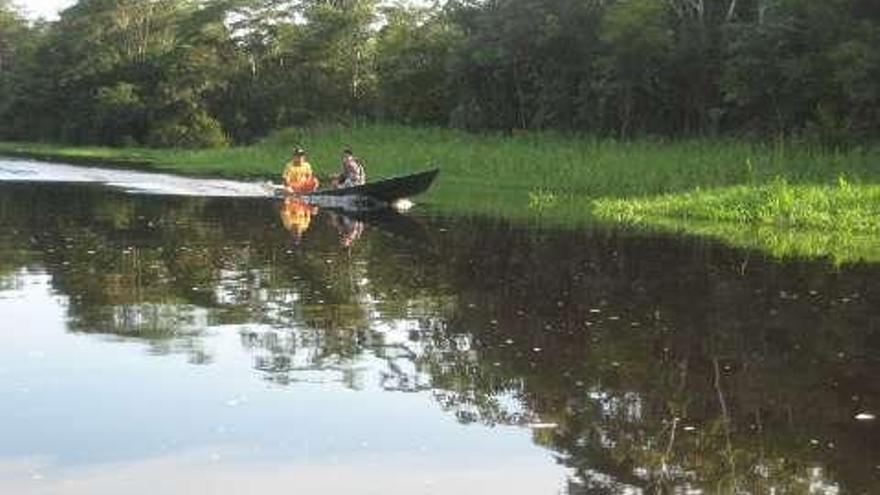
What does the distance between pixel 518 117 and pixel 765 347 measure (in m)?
38.0

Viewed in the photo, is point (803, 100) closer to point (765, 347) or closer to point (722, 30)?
point (722, 30)

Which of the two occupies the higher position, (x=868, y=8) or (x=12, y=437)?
(x=868, y=8)

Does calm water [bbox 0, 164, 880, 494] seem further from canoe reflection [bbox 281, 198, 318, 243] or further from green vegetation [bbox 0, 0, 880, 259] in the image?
green vegetation [bbox 0, 0, 880, 259]

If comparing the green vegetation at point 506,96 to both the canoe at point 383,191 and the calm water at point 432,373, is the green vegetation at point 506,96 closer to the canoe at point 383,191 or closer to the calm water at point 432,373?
the canoe at point 383,191

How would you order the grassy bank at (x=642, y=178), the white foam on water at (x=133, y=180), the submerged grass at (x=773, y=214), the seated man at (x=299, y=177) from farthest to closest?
1. the white foam on water at (x=133, y=180)
2. the seated man at (x=299, y=177)
3. the grassy bank at (x=642, y=178)
4. the submerged grass at (x=773, y=214)

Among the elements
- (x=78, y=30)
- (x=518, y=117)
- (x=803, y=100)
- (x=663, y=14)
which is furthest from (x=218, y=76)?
(x=803, y=100)

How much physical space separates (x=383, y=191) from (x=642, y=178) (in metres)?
7.41

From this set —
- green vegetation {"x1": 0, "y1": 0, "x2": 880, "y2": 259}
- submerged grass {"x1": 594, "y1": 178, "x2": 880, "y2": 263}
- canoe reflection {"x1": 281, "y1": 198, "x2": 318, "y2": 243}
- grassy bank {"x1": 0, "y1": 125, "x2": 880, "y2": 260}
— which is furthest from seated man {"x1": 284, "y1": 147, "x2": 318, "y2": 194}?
submerged grass {"x1": 594, "y1": 178, "x2": 880, "y2": 263}

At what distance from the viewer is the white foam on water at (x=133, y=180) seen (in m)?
30.5

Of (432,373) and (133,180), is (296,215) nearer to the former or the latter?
Result: (133,180)

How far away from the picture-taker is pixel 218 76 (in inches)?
2608

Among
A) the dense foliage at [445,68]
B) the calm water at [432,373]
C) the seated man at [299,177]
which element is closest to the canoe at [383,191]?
the seated man at [299,177]

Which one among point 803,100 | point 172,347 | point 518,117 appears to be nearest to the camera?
point 172,347

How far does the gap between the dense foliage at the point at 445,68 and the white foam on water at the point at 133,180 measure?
1415 centimetres
